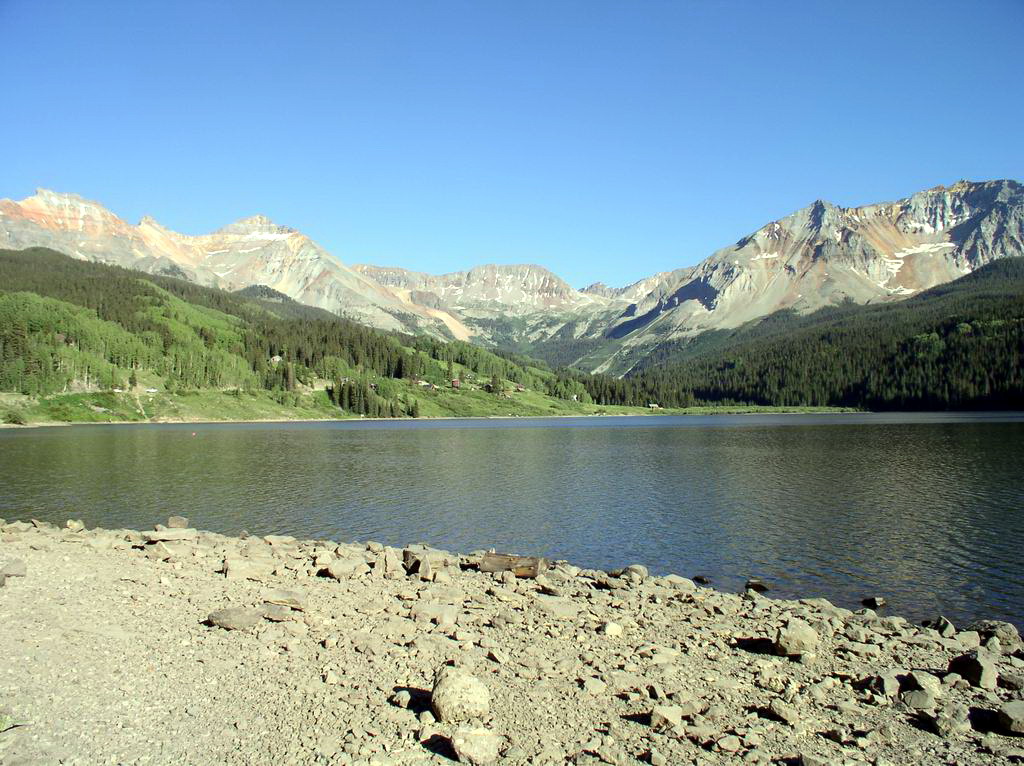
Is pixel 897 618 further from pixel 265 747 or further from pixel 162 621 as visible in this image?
pixel 162 621

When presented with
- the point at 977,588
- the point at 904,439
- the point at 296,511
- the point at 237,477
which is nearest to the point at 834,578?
the point at 977,588

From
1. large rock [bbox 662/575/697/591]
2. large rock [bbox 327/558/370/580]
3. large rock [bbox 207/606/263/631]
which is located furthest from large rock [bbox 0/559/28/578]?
large rock [bbox 662/575/697/591]

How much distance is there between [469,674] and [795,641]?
10198 mm

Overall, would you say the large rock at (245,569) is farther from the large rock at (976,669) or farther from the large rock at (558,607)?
the large rock at (976,669)

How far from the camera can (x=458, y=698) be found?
14617 millimetres

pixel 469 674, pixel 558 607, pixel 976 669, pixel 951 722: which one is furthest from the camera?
pixel 558 607

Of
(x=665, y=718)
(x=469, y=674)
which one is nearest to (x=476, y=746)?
(x=469, y=674)

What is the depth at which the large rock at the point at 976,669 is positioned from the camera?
56.7 ft

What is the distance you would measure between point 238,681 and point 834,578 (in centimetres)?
2716

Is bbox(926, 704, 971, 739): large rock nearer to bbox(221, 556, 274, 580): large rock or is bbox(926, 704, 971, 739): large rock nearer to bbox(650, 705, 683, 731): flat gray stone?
bbox(650, 705, 683, 731): flat gray stone

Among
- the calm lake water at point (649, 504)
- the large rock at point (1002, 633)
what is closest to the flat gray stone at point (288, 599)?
the calm lake water at point (649, 504)

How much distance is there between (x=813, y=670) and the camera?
60.5ft

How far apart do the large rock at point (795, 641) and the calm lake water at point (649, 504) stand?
9244 mm

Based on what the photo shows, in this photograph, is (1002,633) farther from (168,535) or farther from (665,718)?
(168,535)
